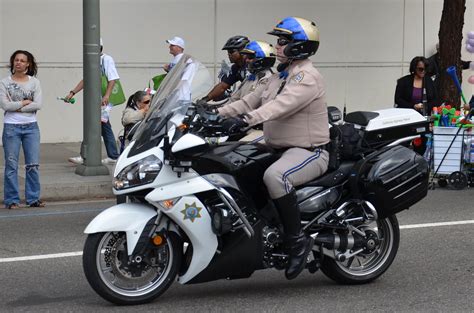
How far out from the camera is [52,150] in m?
15.1

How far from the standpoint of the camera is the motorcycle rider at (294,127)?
20.4 feet

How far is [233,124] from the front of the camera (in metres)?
5.93

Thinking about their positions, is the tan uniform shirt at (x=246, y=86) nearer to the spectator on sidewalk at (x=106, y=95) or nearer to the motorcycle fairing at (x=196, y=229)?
the motorcycle fairing at (x=196, y=229)

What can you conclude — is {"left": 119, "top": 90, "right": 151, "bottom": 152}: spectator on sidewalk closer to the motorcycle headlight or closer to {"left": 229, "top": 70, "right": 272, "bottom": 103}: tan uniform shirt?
{"left": 229, "top": 70, "right": 272, "bottom": 103}: tan uniform shirt

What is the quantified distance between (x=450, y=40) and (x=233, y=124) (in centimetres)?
981

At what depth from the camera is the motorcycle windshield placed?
6.14 m

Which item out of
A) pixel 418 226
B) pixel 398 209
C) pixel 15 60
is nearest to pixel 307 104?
pixel 398 209

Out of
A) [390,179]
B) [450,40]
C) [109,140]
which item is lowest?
[109,140]

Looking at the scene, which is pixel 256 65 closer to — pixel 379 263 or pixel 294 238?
pixel 379 263

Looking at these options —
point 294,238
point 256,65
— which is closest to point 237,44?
point 256,65

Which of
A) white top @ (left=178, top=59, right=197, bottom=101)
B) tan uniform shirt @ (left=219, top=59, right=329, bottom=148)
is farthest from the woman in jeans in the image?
tan uniform shirt @ (left=219, top=59, right=329, bottom=148)

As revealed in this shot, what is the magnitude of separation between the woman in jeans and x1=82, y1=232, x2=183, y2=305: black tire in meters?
4.65

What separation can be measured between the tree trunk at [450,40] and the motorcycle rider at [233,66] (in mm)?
5696

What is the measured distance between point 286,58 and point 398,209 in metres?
1.33
